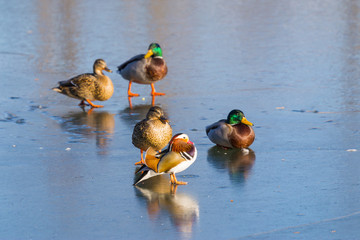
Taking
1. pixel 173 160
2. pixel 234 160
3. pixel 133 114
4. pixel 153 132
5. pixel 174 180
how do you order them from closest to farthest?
pixel 173 160
pixel 174 180
pixel 153 132
pixel 234 160
pixel 133 114

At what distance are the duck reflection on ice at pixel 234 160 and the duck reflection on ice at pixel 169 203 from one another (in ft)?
1.98

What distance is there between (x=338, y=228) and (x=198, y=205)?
3.69ft

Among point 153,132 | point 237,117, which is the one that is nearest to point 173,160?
point 153,132

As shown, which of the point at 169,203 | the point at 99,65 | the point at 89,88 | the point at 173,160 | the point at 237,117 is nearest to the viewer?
the point at 169,203

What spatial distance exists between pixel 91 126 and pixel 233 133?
2056 millimetres

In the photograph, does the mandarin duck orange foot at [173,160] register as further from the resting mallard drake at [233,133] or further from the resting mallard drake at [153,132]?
the resting mallard drake at [233,133]

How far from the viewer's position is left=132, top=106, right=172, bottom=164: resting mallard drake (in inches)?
255

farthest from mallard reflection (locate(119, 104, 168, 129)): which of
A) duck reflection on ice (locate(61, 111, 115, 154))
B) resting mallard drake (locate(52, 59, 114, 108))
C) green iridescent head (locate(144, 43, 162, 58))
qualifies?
green iridescent head (locate(144, 43, 162, 58))

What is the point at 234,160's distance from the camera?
669cm

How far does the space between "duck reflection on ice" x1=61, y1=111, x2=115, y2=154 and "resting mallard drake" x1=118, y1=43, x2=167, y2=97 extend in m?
1.20

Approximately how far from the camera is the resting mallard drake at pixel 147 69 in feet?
32.7

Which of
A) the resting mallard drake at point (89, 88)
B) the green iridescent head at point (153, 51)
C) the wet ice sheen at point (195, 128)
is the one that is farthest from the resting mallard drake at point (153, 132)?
the green iridescent head at point (153, 51)

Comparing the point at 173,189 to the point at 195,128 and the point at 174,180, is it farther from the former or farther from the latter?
the point at 195,128

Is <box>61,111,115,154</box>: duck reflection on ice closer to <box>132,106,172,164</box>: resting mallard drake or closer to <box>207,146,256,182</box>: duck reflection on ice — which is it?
<box>132,106,172,164</box>: resting mallard drake
